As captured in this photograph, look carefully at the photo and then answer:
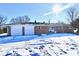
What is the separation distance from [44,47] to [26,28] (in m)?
0.28

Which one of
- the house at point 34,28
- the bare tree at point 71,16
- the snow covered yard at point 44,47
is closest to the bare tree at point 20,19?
the house at point 34,28

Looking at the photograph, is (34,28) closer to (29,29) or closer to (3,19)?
(29,29)

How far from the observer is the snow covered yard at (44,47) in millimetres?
2203

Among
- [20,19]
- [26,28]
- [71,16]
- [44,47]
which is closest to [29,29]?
[26,28]

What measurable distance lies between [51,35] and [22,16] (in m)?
0.37

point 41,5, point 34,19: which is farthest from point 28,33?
point 41,5

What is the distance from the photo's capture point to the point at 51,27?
226 centimetres

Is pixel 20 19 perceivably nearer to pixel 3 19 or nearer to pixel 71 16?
pixel 3 19

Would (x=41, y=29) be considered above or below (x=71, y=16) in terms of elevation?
below

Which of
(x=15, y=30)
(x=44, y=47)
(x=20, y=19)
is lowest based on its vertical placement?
(x=44, y=47)

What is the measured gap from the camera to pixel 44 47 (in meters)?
2.23

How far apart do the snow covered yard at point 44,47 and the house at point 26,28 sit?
8 cm

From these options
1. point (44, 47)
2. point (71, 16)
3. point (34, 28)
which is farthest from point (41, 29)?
point (71, 16)

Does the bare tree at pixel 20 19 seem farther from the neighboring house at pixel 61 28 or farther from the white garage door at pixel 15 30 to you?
the neighboring house at pixel 61 28
